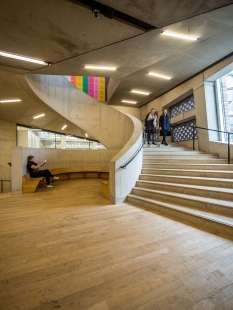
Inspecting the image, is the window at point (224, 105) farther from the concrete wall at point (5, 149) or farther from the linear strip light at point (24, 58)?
the concrete wall at point (5, 149)

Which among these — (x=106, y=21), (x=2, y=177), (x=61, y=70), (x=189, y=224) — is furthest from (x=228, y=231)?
(x=2, y=177)

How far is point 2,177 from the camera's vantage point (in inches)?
382

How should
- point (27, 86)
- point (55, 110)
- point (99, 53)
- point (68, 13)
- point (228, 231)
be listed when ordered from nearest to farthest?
point (228, 231) → point (68, 13) → point (99, 53) → point (27, 86) → point (55, 110)

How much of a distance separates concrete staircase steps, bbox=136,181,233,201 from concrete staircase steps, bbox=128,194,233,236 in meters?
0.58

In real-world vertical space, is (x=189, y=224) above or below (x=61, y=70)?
below

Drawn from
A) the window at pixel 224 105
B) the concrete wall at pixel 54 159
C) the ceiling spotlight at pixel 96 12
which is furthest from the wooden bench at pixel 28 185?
the window at pixel 224 105

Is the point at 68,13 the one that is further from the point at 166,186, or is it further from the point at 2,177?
the point at 2,177

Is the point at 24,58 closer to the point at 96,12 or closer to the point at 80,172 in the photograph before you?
the point at 96,12

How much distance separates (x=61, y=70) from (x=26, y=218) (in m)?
4.94

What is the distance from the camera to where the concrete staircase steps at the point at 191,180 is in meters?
3.53

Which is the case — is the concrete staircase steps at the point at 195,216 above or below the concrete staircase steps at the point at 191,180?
below

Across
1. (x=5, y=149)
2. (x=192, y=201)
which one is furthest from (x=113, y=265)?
(x=5, y=149)

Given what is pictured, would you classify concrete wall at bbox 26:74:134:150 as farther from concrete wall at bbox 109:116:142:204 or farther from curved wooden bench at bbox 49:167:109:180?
concrete wall at bbox 109:116:142:204

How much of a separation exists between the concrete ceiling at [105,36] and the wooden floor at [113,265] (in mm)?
4418
